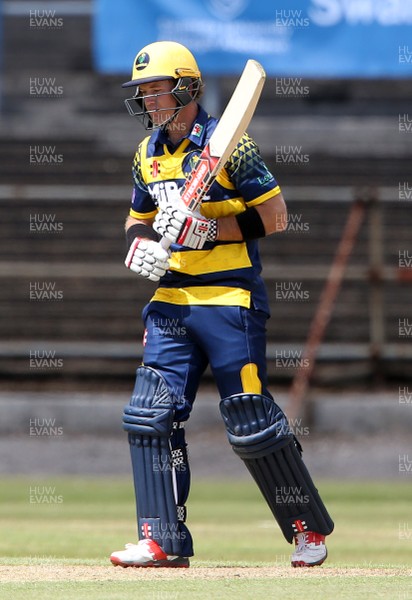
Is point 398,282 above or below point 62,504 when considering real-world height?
above

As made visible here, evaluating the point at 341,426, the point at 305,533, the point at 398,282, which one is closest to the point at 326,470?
the point at 341,426

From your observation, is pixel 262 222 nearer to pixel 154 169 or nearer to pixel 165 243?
pixel 165 243

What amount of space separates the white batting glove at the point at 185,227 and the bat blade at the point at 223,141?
55 millimetres

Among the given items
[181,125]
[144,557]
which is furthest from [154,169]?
[144,557]

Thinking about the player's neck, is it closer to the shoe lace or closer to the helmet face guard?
the helmet face guard

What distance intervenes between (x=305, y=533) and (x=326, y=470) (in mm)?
5805

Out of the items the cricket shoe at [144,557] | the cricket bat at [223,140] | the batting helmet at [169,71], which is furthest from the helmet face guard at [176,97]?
the cricket shoe at [144,557]

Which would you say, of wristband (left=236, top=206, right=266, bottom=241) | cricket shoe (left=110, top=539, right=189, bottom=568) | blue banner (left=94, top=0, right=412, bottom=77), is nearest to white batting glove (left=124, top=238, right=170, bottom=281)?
wristband (left=236, top=206, right=266, bottom=241)

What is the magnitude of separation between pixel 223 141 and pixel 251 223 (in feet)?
1.36

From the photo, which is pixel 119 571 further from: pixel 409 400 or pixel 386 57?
pixel 386 57

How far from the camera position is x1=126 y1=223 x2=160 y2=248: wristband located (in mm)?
6573

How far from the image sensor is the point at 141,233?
259 inches

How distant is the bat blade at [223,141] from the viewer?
20.0 ft

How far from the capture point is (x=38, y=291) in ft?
48.0
